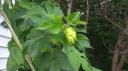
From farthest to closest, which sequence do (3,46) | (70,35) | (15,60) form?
(3,46) → (15,60) → (70,35)

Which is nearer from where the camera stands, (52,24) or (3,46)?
(52,24)

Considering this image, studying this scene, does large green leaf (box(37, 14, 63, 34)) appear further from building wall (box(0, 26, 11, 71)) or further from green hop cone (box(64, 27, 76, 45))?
building wall (box(0, 26, 11, 71))

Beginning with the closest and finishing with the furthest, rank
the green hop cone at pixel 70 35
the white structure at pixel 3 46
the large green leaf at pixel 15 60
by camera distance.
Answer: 1. the green hop cone at pixel 70 35
2. the large green leaf at pixel 15 60
3. the white structure at pixel 3 46

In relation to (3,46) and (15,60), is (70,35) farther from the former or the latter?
(3,46)

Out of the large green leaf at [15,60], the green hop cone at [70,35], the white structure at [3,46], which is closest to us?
the green hop cone at [70,35]

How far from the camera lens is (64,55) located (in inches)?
70.9

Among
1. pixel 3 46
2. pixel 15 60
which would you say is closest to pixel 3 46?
pixel 3 46

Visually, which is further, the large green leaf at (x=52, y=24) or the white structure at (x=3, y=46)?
the white structure at (x=3, y=46)

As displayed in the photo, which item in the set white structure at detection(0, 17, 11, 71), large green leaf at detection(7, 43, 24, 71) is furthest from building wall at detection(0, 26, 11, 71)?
large green leaf at detection(7, 43, 24, 71)

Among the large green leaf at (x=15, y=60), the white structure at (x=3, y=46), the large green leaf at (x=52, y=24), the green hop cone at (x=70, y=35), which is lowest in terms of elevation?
the white structure at (x=3, y=46)

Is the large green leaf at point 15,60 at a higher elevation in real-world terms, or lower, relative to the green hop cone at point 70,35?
lower

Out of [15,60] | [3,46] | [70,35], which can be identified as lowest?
[3,46]

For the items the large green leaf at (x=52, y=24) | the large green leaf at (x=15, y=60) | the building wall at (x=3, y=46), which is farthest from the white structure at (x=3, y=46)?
the large green leaf at (x=52, y=24)

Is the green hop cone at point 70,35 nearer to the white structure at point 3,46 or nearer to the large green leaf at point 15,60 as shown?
the large green leaf at point 15,60
